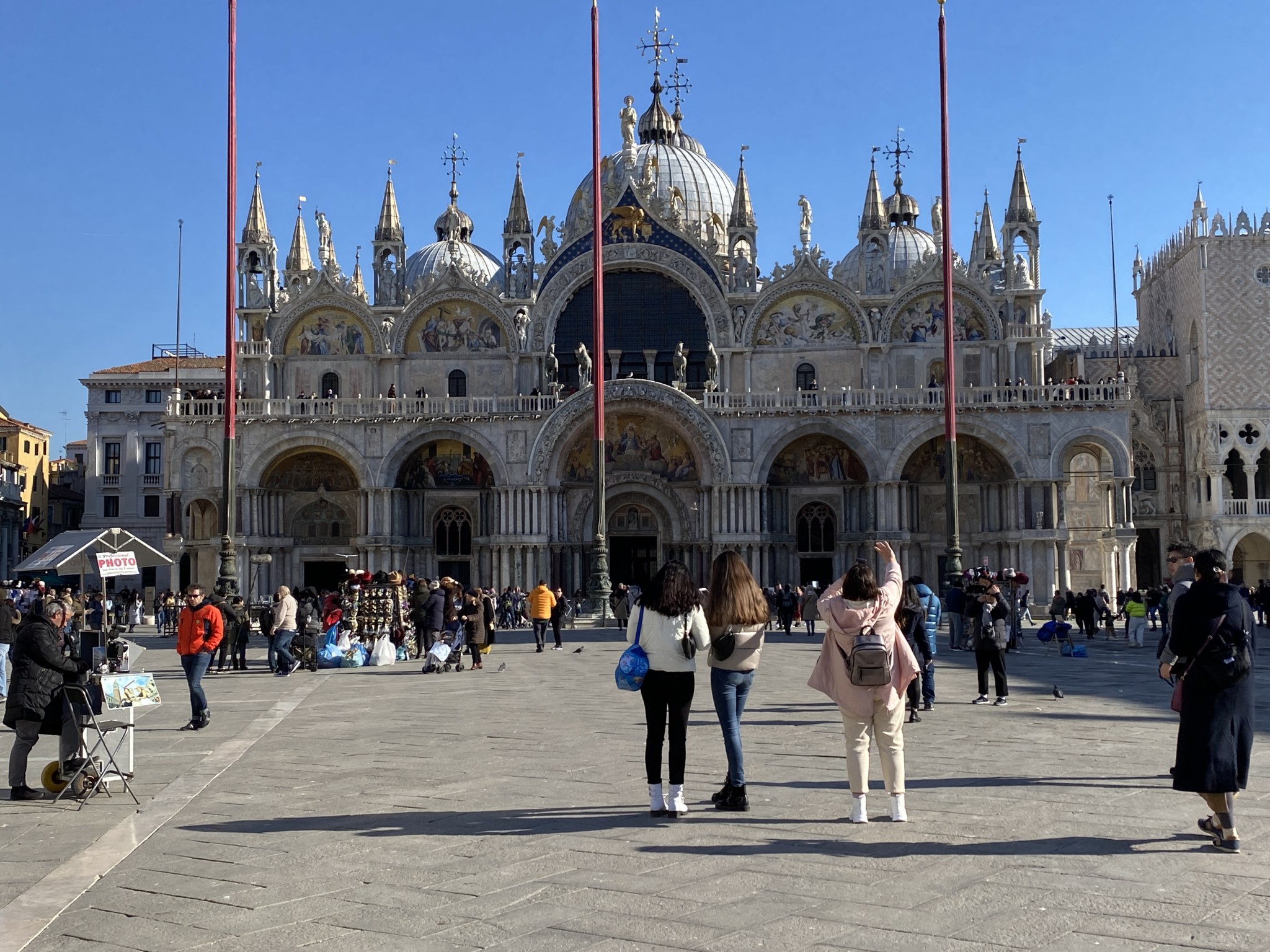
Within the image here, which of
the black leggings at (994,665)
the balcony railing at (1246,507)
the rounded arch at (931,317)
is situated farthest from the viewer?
the balcony railing at (1246,507)

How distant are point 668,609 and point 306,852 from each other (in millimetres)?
2946

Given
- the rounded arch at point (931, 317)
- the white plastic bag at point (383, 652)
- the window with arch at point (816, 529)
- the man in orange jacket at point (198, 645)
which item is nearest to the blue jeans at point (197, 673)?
the man in orange jacket at point (198, 645)

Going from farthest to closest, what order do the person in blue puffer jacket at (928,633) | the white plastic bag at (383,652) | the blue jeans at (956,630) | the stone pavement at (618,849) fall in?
the blue jeans at (956,630) → the white plastic bag at (383,652) → the person in blue puffer jacket at (928,633) → the stone pavement at (618,849)

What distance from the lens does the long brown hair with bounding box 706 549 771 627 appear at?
31.2 ft

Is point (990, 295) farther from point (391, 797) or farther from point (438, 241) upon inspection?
point (391, 797)

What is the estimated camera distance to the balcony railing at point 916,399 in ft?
146

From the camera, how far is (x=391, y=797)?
33.4ft

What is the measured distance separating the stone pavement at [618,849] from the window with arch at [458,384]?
34679 mm

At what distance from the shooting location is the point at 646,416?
1823 inches

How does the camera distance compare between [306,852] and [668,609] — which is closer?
[306,852]

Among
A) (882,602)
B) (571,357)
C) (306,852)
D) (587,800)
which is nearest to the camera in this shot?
(306,852)

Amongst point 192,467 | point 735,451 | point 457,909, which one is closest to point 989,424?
point 735,451

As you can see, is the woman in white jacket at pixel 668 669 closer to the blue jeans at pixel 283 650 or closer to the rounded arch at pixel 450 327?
the blue jeans at pixel 283 650

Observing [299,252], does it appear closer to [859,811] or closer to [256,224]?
[256,224]
